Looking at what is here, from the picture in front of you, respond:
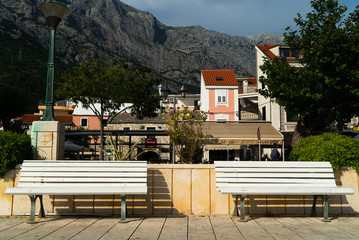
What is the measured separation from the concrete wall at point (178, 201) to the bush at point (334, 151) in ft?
2.53

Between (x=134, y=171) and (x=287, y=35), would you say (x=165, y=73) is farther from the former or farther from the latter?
(x=134, y=171)

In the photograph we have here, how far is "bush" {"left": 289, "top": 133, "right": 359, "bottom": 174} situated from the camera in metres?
6.92

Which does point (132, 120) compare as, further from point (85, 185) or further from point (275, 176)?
point (275, 176)

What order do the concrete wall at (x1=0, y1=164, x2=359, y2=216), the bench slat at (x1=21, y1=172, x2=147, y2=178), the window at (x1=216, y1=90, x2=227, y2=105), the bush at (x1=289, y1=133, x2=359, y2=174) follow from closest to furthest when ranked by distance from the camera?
the bench slat at (x1=21, y1=172, x2=147, y2=178) → the concrete wall at (x1=0, y1=164, x2=359, y2=216) → the bush at (x1=289, y1=133, x2=359, y2=174) → the window at (x1=216, y1=90, x2=227, y2=105)

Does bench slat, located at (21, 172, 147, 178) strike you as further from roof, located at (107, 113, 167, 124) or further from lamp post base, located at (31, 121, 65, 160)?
roof, located at (107, 113, 167, 124)

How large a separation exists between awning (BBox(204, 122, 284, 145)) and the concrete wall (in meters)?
8.78

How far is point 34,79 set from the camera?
8588 cm

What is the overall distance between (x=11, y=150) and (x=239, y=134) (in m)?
12.3

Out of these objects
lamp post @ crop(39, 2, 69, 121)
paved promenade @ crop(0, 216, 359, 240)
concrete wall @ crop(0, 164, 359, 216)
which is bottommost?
paved promenade @ crop(0, 216, 359, 240)

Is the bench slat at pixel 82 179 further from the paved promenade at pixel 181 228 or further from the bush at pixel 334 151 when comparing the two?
the bush at pixel 334 151

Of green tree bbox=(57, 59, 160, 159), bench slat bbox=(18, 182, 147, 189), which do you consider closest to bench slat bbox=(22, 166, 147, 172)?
bench slat bbox=(18, 182, 147, 189)

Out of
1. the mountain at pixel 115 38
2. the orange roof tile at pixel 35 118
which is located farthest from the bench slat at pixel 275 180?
the mountain at pixel 115 38

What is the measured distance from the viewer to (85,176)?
621 centimetres

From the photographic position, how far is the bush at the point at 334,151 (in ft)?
22.7
